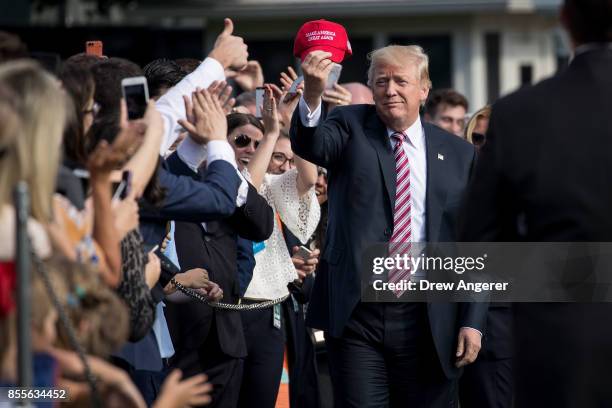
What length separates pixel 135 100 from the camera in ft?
16.6

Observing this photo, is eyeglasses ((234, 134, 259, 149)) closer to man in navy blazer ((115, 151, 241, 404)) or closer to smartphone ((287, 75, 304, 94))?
smartphone ((287, 75, 304, 94))

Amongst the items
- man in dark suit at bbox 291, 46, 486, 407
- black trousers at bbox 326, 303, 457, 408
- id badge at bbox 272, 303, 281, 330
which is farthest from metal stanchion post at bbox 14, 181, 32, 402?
id badge at bbox 272, 303, 281, 330

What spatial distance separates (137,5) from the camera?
72.8ft

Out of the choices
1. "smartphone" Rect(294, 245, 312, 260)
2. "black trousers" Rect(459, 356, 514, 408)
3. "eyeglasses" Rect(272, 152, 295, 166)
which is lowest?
"black trousers" Rect(459, 356, 514, 408)

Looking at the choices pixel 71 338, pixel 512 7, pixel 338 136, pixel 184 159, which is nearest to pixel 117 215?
pixel 71 338

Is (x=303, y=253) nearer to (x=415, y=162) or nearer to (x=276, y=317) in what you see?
(x=276, y=317)

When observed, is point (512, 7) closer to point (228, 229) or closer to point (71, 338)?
point (228, 229)

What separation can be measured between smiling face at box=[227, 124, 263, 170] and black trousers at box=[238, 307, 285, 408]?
2.81ft

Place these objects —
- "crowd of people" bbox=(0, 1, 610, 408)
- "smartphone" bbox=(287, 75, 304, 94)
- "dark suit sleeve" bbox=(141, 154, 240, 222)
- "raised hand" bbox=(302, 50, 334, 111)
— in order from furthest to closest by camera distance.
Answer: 1. "smartphone" bbox=(287, 75, 304, 94)
2. "raised hand" bbox=(302, 50, 334, 111)
3. "dark suit sleeve" bbox=(141, 154, 240, 222)
4. "crowd of people" bbox=(0, 1, 610, 408)

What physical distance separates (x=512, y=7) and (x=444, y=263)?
15.9 metres

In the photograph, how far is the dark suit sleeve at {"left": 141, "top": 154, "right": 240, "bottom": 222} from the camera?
5074 millimetres

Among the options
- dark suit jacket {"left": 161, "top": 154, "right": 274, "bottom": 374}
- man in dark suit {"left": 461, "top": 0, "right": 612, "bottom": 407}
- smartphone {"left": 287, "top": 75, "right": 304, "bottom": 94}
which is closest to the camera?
man in dark suit {"left": 461, "top": 0, "right": 612, "bottom": 407}

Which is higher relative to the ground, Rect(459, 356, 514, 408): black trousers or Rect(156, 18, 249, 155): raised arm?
Rect(156, 18, 249, 155): raised arm

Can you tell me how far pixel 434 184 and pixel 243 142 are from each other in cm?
144
